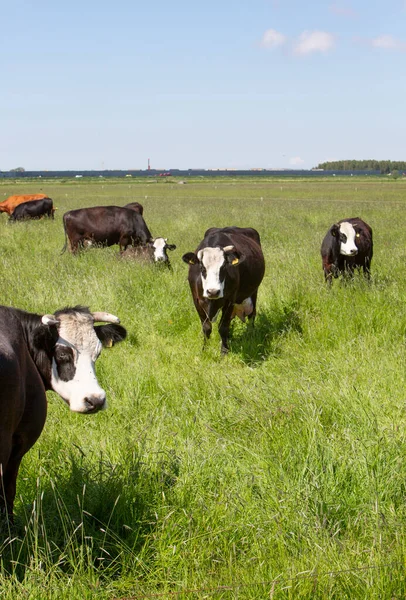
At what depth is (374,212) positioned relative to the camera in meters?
25.8

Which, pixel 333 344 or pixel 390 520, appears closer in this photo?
pixel 390 520

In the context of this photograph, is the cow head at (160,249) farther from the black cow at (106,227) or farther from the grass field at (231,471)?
the grass field at (231,471)

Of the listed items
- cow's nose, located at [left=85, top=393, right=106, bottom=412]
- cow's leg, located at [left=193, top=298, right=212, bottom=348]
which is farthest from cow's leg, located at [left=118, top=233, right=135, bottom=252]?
cow's nose, located at [left=85, top=393, right=106, bottom=412]

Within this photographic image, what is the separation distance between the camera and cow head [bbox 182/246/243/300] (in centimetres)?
738

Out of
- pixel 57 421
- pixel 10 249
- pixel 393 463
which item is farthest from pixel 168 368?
pixel 10 249

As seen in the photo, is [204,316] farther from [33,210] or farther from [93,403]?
[33,210]

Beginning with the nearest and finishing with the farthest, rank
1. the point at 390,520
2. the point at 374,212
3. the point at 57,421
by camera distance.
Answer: the point at 390,520, the point at 57,421, the point at 374,212

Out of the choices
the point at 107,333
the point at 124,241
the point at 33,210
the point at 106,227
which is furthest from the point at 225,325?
the point at 33,210

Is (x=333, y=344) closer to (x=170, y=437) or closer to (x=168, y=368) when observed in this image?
(x=168, y=368)

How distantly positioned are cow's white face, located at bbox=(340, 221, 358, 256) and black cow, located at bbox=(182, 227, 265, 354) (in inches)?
98.5

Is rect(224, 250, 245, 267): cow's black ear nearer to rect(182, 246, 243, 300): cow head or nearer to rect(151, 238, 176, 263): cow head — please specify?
rect(182, 246, 243, 300): cow head

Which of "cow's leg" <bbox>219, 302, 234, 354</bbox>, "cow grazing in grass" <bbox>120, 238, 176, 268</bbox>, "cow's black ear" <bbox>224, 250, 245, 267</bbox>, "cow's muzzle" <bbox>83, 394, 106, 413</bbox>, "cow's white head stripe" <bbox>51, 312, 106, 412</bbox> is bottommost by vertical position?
"cow's leg" <bbox>219, 302, 234, 354</bbox>

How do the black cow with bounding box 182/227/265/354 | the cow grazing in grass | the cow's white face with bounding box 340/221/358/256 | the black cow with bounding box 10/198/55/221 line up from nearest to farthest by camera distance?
the black cow with bounding box 182/227/265/354 < the cow's white face with bounding box 340/221/358/256 < the cow grazing in grass < the black cow with bounding box 10/198/55/221

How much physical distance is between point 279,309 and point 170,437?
4361 millimetres
